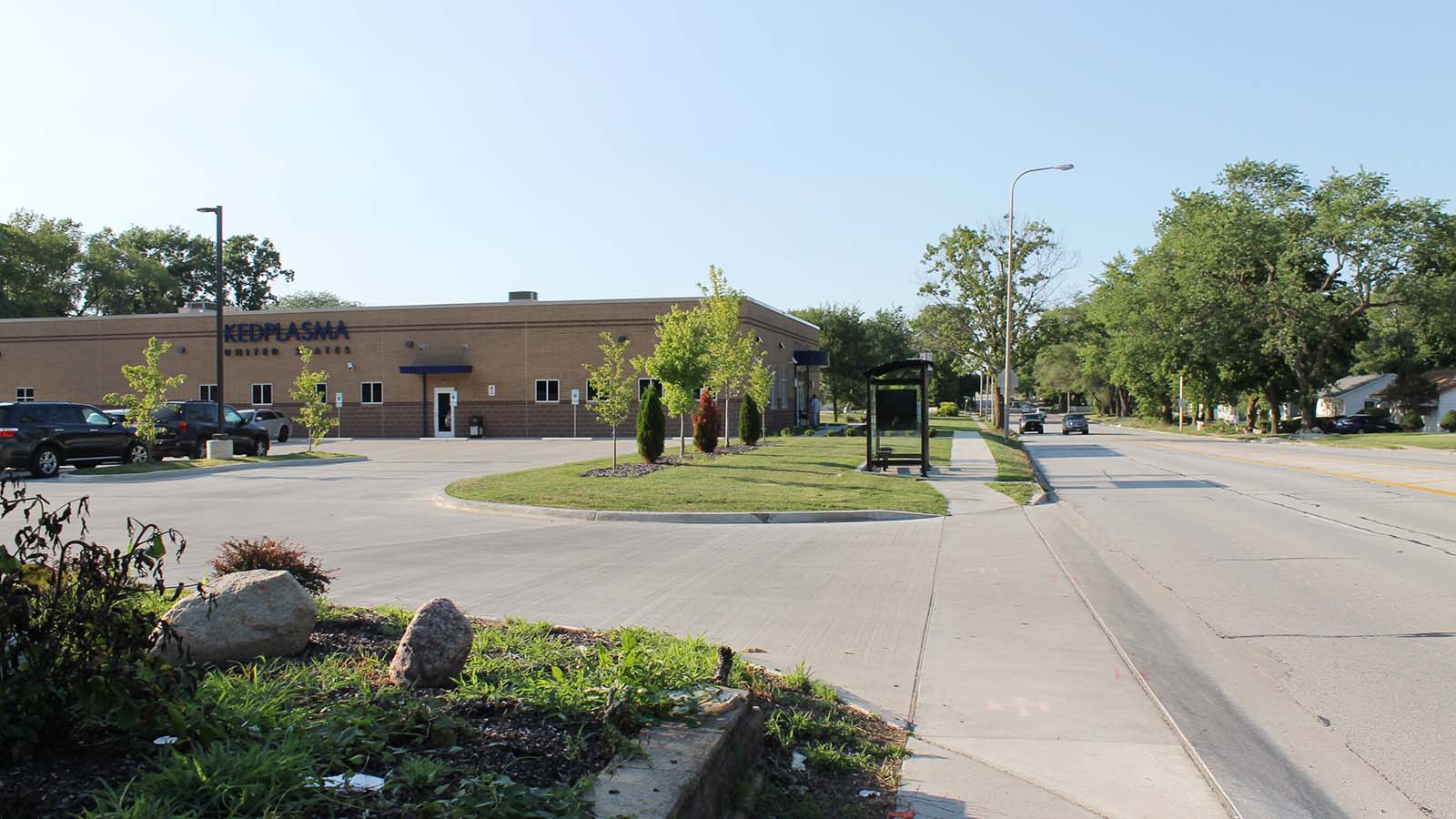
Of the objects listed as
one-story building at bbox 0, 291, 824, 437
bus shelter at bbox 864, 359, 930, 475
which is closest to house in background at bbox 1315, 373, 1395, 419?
one-story building at bbox 0, 291, 824, 437

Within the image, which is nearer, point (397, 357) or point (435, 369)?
point (435, 369)

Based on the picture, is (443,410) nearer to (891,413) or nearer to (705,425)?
(705,425)

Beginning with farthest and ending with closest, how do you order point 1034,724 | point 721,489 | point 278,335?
point 278,335 < point 721,489 < point 1034,724

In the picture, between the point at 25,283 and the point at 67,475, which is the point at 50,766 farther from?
the point at 25,283

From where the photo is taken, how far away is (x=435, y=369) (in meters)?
45.3

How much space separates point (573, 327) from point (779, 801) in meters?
41.3

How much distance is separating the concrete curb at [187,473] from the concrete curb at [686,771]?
2253 centimetres

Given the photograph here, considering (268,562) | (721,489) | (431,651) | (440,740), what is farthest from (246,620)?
(721,489)

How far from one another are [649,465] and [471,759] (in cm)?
2011

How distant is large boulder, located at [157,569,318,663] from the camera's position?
4992 mm

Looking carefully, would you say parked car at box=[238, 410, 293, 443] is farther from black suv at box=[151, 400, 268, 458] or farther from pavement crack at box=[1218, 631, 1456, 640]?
pavement crack at box=[1218, 631, 1456, 640]

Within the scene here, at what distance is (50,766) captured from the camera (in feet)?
11.6

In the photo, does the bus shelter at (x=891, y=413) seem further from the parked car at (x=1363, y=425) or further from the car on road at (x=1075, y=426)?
the parked car at (x=1363, y=425)

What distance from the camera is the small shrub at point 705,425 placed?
28328mm
